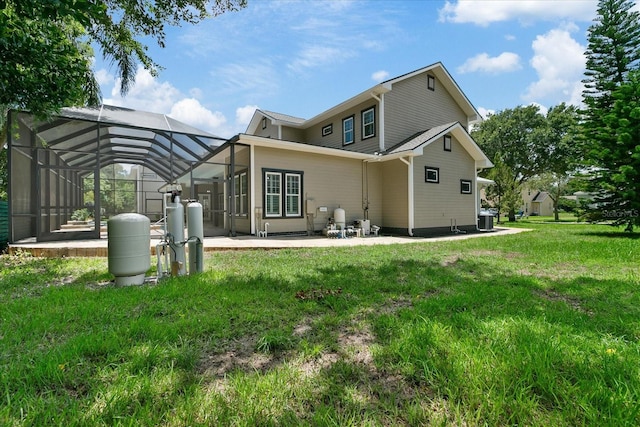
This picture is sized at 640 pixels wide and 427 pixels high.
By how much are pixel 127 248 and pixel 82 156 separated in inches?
355

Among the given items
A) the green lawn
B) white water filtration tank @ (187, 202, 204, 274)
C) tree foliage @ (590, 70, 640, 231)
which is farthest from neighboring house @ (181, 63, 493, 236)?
the green lawn

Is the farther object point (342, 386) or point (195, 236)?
point (195, 236)

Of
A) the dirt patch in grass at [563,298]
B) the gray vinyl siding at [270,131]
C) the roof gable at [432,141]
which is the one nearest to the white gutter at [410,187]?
the roof gable at [432,141]

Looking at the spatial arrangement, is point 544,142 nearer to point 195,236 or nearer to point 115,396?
point 195,236

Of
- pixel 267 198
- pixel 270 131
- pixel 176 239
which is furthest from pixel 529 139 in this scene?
pixel 176 239

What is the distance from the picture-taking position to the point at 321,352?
2.28 meters

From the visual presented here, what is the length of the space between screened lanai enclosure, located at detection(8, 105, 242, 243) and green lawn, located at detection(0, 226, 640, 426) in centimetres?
372

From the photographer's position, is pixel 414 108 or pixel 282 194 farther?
pixel 414 108

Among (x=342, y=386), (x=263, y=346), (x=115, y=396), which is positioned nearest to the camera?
(x=115, y=396)

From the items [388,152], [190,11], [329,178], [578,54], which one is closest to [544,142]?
[578,54]

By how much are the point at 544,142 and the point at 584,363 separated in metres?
28.1

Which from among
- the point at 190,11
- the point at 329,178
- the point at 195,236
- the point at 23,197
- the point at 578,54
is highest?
the point at 578,54

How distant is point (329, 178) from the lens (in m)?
11.5

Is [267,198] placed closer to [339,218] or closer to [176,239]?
[339,218]
